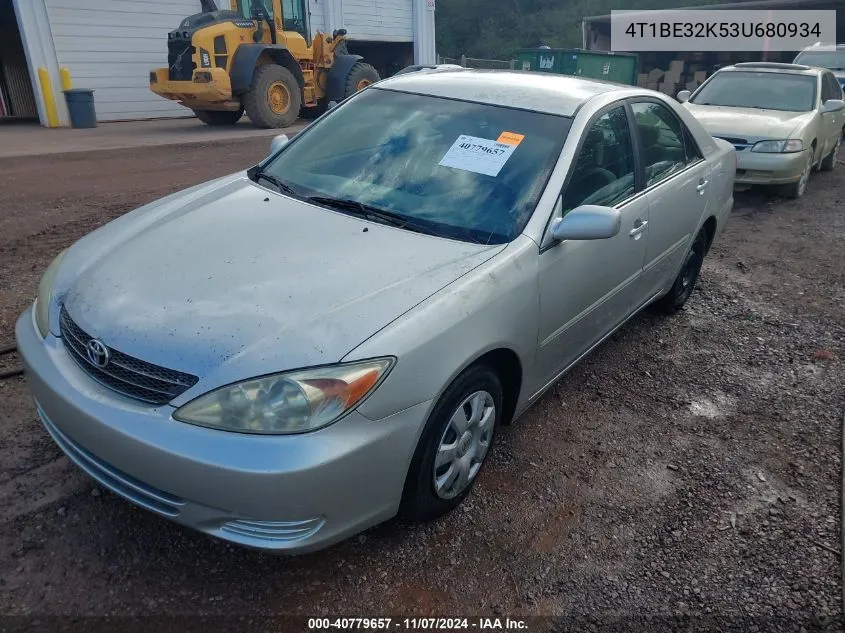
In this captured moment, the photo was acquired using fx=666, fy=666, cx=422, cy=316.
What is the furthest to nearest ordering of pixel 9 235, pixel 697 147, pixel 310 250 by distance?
pixel 9 235 → pixel 697 147 → pixel 310 250

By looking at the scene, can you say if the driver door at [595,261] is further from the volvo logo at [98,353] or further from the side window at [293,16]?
the side window at [293,16]

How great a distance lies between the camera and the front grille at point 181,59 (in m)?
13.0

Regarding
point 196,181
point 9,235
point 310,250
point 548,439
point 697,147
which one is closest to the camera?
point 310,250

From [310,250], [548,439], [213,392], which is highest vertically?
[310,250]

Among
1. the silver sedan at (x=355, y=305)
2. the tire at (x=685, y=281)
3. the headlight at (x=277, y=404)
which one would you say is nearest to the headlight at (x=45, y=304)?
the silver sedan at (x=355, y=305)

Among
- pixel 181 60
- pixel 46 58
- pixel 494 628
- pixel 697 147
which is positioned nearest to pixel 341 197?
pixel 494 628

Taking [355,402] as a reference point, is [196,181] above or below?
below

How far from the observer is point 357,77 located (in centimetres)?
1498

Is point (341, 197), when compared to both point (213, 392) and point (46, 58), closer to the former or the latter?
point (213, 392)

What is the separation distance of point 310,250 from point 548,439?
153 cm

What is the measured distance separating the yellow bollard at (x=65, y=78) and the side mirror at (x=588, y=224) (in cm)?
1453

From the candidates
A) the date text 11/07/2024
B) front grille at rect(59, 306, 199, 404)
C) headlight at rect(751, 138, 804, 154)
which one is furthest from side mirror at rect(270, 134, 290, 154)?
headlight at rect(751, 138, 804, 154)

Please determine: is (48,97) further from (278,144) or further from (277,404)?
(277,404)

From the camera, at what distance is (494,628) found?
224 centimetres
